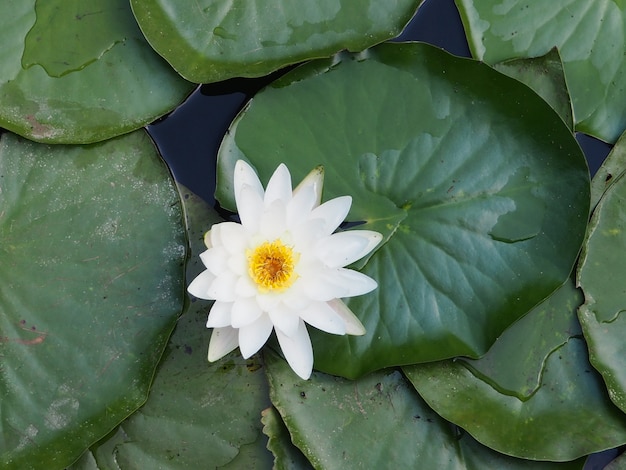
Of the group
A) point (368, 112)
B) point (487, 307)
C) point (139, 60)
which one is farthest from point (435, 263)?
point (139, 60)

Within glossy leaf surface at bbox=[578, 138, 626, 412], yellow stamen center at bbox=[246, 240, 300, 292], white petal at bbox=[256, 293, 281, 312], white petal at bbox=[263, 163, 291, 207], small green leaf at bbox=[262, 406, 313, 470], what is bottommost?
small green leaf at bbox=[262, 406, 313, 470]

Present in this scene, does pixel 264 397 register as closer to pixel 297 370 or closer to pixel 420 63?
pixel 297 370

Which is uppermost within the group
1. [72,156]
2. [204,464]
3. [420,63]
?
[420,63]

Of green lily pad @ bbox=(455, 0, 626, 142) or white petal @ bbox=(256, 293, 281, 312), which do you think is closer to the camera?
white petal @ bbox=(256, 293, 281, 312)

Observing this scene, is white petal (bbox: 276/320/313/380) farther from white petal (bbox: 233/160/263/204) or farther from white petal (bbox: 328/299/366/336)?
white petal (bbox: 233/160/263/204)

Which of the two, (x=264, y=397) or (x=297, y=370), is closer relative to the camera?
(x=297, y=370)

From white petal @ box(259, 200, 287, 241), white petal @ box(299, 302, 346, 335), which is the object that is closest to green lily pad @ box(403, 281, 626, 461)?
white petal @ box(299, 302, 346, 335)

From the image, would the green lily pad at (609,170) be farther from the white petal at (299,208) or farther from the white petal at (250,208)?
the white petal at (250,208)
